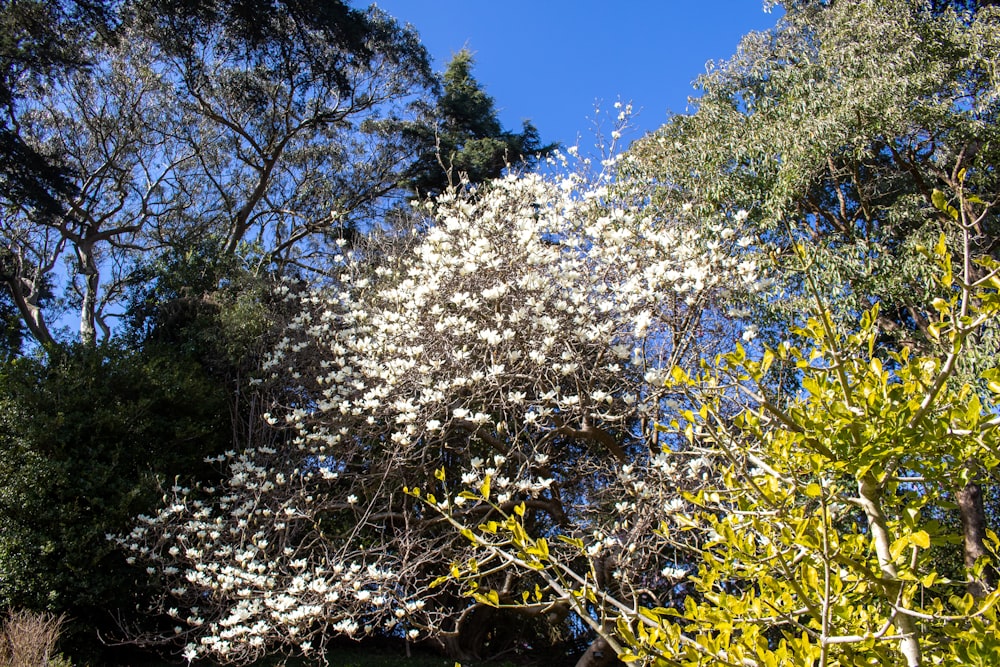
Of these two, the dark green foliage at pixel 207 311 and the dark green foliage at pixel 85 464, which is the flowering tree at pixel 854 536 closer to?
the dark green foliage at pixel 85 464

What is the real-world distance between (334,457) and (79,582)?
2.23 m

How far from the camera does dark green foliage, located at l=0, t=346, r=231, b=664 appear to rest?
5664 mm

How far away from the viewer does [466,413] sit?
17.3ft

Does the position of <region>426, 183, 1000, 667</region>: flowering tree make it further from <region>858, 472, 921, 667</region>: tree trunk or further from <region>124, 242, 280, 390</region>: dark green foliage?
<region>124, 242, 280, 390</region>: dark green foliage

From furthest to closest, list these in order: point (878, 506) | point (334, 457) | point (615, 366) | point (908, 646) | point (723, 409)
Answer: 1. point (334, 457)
2. point (723, 409)
3. point (615, 366)
4. point (878, 506)
5. point (908, 646)

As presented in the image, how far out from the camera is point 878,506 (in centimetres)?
168

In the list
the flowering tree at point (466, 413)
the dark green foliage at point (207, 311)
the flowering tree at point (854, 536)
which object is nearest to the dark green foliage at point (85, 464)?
the flowering tree at point (466, 413)

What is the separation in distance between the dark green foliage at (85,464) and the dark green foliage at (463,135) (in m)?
5.58

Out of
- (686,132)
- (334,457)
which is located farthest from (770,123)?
(334,457)

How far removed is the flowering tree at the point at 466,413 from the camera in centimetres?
530

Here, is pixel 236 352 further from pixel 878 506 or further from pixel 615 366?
pixel 878 506

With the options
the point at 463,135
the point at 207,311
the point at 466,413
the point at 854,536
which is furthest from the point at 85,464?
the point at 463,135

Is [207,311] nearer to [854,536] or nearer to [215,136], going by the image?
[215,136]

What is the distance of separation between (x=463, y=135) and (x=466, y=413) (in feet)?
24.4
